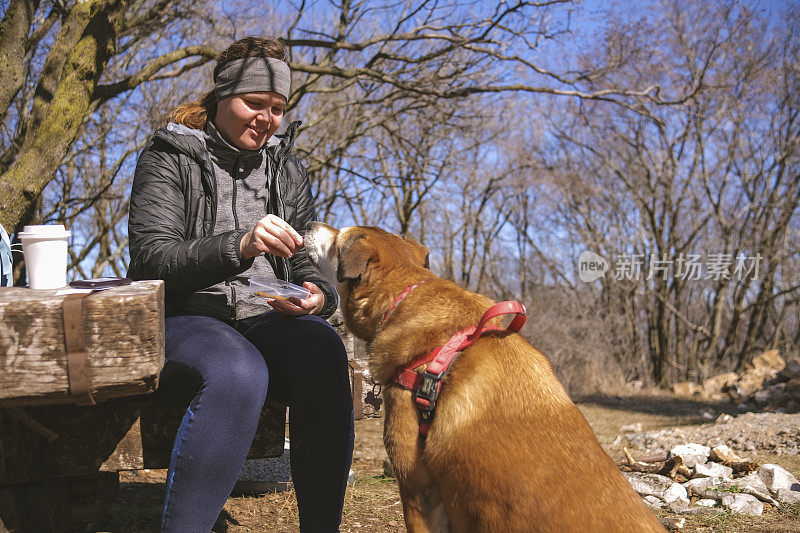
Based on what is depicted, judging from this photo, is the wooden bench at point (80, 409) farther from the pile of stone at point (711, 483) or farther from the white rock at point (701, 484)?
the white rock at point (701, 484)

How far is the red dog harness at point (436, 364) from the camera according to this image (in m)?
2.37

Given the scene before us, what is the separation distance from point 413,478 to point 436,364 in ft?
1.44

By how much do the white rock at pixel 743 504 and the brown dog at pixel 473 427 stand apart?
2478 mm

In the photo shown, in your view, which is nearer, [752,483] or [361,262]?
[361,262]

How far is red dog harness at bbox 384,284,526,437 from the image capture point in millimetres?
2369

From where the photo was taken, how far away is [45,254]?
2330 mm

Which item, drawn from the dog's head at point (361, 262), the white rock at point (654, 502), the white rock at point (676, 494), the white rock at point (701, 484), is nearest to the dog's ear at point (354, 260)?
the dog's head at point (361, 262)

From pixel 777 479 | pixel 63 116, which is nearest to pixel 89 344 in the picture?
pixel 63 116

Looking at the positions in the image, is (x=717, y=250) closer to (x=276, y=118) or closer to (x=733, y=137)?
(x=733, y=137)

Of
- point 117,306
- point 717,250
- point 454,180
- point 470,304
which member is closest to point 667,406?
point 717,250

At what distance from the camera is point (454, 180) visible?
15.5m

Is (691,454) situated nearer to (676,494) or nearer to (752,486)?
(752,486)

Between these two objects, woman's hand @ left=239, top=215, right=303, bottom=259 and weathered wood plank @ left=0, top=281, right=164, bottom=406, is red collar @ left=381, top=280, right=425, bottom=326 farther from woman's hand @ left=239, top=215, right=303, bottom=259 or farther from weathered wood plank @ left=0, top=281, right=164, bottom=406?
weathered wood plank @ left=0, top=281, right=164, bottom=406

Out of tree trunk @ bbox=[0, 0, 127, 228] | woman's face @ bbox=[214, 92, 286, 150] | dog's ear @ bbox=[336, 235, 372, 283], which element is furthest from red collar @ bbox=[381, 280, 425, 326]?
tree trunk @ bbox=[0, 0, 127, 228]
